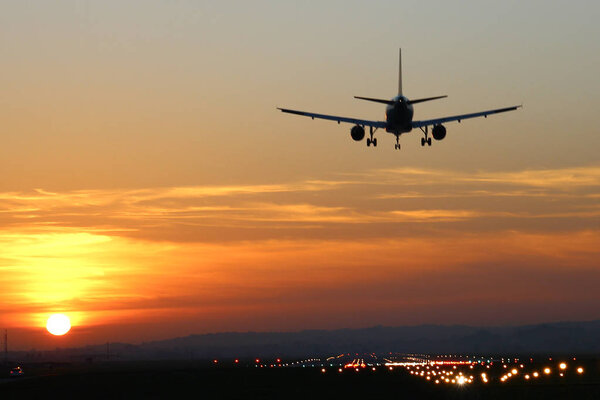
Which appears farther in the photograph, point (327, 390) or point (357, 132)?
point (357, 132)

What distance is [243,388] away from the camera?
104 meters

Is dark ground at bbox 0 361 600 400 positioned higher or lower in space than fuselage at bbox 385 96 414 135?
lower

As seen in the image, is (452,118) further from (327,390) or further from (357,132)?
(327,390)

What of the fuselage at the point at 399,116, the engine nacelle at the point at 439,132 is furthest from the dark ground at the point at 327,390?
the fuselage at the point at 399,116

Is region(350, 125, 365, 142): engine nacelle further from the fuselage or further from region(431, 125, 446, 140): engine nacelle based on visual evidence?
region(431, 125, 446, 140): engine nacelle

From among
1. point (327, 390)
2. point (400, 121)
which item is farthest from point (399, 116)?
point (327, 390)

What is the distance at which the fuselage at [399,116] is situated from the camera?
10494 cm

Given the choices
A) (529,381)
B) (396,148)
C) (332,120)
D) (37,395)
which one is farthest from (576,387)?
(37,395)

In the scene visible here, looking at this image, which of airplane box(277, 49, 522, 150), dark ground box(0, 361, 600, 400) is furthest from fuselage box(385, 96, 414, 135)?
dark ground box(0, 361, 600, 400)

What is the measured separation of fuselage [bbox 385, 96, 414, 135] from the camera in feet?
344

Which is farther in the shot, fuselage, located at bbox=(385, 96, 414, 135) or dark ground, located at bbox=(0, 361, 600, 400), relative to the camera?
fuselage, located at bbox=(385, 96, 414, 135)

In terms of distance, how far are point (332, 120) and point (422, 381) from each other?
108ft

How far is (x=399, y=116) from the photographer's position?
344 feet

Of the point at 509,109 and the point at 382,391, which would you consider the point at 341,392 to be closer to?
the point at 382,391
